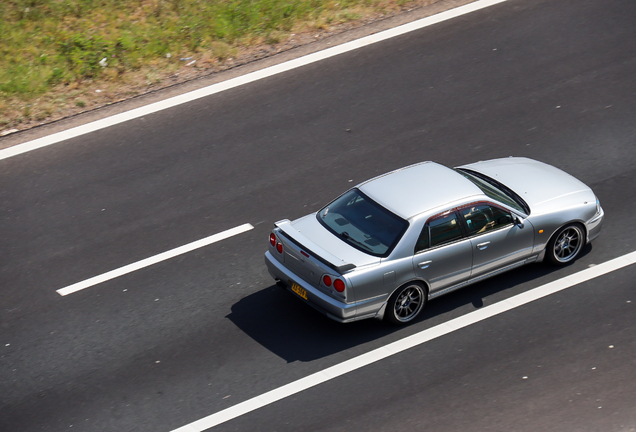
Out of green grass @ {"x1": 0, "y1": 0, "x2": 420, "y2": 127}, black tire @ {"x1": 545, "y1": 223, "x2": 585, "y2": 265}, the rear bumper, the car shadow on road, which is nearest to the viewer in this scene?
the rear bumper

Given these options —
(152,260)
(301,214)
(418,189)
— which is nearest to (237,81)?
(301,214)

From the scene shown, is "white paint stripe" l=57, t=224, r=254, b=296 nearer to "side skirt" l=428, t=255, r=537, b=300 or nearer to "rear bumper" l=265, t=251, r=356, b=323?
"rear bumper" l=265, t=251, r=356, b=323

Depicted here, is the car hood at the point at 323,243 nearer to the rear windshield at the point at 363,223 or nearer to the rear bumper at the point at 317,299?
the rear windshield at the point at 363,223

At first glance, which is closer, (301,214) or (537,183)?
(537,183)

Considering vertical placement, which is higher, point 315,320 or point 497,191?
point 497,191

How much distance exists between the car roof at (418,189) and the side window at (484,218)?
0.19 m

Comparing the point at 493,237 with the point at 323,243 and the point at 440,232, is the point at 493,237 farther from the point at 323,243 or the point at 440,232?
the point at 323,243

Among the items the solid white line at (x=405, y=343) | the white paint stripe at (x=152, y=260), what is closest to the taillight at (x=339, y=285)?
the solid white line at (x=405, y=343)

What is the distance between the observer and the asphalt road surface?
26.2 ft

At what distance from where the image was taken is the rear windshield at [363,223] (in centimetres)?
865

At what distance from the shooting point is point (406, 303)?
889cm

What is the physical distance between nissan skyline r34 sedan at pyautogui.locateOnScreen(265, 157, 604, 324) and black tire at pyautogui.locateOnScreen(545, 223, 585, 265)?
0.01m

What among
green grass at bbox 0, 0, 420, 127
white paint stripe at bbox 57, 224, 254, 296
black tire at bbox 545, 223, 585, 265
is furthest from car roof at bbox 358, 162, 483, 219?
green grass at bbox 0, 0, 420, 127

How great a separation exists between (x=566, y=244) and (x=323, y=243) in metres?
3.14
